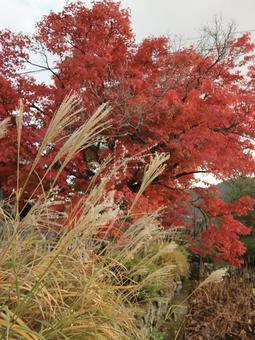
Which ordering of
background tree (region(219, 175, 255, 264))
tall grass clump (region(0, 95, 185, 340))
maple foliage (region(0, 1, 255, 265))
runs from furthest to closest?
1. background tree (region(219, 175, 255, 264))
2. maple foliage (region(0, 1, 255, 265))
3. tall grass clump (region(0, 95, 185, 340))

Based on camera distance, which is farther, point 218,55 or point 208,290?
point 218,55

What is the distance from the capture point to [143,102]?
8266 millimetres

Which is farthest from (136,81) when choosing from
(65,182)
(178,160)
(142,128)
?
(65,182)

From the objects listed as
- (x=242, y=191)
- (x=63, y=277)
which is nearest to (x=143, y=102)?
(x=63, y=277)

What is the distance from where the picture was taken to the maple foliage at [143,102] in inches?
328

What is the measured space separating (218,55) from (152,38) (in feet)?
4.80

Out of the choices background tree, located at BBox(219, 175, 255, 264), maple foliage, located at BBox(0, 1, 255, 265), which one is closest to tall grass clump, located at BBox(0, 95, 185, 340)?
maple foliage, located at BBox(0, 1, 255, 265)

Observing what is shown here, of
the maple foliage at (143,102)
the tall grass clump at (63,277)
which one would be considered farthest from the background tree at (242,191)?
the tall grass clump at (63,277)

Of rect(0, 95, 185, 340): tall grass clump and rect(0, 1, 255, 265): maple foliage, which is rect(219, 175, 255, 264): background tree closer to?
rect(0, 1, 255, 265): maple foliage

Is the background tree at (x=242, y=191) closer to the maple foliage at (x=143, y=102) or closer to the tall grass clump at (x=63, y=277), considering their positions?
the maple foliage at (x=143, y=102)

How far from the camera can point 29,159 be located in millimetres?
7953

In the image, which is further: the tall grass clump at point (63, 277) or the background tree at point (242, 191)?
the background tree at point (242, 191)

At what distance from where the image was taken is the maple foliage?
8.32 metres

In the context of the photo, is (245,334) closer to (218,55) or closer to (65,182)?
(65,182)
